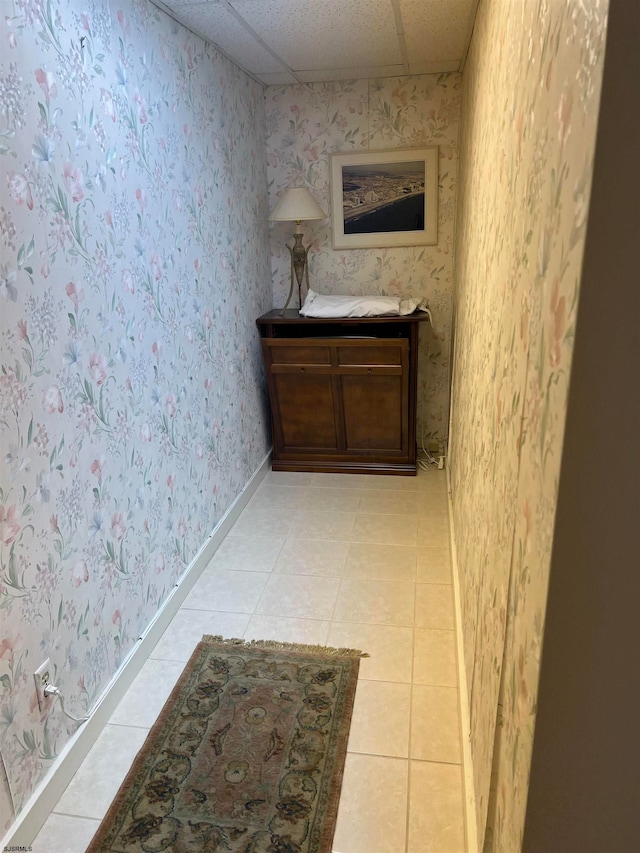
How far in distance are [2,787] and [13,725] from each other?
137 millimetres

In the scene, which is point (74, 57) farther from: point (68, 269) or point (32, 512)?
point (32, 512)

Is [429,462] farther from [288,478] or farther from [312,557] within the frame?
[312,557]

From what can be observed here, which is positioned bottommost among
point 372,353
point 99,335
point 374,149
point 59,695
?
point 59,695

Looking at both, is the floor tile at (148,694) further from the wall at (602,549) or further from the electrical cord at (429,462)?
the electrical cord at (429,462)

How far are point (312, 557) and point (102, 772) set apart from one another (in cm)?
125

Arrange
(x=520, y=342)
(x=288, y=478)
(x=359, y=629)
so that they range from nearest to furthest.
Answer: (x=520, y=342) → (x=359, y=629) → (x=288, y=478)

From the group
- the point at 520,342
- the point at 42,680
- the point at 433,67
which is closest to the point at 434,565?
the point at 42,680

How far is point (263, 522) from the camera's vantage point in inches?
123

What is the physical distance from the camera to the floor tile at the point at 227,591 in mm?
2494

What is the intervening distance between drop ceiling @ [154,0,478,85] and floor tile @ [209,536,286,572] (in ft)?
7.17

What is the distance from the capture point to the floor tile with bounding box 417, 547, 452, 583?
2610 mm

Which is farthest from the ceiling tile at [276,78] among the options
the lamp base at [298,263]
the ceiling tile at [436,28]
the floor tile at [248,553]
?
the floor tile at [248,553]

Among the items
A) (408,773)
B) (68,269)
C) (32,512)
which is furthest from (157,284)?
(408,773)

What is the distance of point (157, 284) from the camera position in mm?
2260
